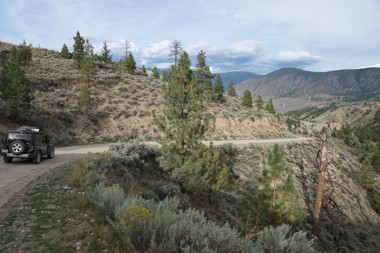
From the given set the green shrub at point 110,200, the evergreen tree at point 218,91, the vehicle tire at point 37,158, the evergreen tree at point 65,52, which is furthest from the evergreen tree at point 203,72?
the green shrub at point 110,200

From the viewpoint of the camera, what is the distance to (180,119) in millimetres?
17297

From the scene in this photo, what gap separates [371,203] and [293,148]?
42.8 ft

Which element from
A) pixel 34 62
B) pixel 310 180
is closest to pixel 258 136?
pixel 310 180

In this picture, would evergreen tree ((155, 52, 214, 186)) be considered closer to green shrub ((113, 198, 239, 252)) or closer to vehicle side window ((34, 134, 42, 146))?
vehicle side window ((34, 134, 42, 146))

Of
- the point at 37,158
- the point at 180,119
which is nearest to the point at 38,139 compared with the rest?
the point at 37,158

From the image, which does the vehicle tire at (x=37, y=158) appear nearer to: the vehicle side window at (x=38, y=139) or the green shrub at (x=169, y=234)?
the vehicle side window at (x=38, y=139)

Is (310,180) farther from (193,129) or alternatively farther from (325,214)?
(193,129)

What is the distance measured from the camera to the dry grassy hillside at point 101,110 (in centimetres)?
3347

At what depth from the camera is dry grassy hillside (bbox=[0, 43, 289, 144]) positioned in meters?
33.5

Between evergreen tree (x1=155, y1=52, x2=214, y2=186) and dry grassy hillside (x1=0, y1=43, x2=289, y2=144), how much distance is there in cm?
1627

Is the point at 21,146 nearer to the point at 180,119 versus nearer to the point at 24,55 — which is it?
the point at 180,119

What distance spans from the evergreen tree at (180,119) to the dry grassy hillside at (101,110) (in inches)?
640

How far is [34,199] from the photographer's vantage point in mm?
10453

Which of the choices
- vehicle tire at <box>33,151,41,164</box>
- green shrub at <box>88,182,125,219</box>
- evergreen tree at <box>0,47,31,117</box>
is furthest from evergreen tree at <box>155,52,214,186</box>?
evergreen tree at <box>0,47,31,117</box>
